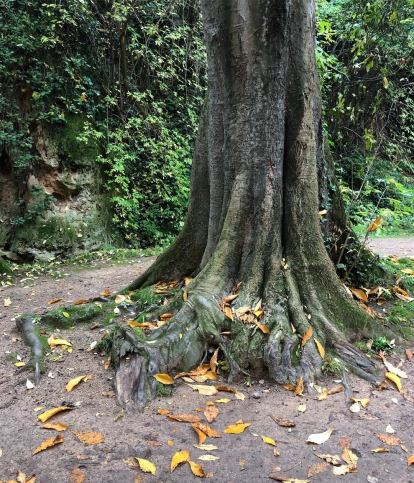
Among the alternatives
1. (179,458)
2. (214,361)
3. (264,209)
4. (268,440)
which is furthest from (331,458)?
(264,209)

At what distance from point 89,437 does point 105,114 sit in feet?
29.3

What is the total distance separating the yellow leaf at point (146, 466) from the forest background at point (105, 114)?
609 cm

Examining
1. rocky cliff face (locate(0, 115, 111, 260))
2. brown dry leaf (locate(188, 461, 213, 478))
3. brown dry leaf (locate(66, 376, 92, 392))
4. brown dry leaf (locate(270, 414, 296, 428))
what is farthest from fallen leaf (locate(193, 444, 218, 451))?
rocky cliff face (locate(0, 115, 111, 260))

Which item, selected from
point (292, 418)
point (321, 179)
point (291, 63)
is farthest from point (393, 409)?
point (291, 63)

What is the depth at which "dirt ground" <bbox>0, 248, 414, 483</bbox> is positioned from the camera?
209 cm

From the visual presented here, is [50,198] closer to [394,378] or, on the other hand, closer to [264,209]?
[264,209]

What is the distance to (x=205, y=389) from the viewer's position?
2877mm

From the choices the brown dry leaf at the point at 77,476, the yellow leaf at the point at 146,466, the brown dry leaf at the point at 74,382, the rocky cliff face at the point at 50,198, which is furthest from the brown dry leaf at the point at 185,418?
the rocky cliff face at the point at 50,198

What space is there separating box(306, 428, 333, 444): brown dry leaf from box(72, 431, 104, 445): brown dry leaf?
1.24 metres

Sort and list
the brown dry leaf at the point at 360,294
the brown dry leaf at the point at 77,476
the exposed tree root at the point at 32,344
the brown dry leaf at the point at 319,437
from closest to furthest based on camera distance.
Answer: the brown dry leaf at the point at 77,476 < the brown dry leaf at the point at 319,437 < the exposed tree root at the point at 32,344 < the brown dry leaf at the point at 360,294

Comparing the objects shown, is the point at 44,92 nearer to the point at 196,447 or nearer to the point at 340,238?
the point at 340,238

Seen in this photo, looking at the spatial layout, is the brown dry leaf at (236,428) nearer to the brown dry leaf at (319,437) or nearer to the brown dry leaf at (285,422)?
the brown dry leaf at (285,422)

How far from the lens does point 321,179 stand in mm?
4484

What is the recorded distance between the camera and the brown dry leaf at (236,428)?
2420 mm
